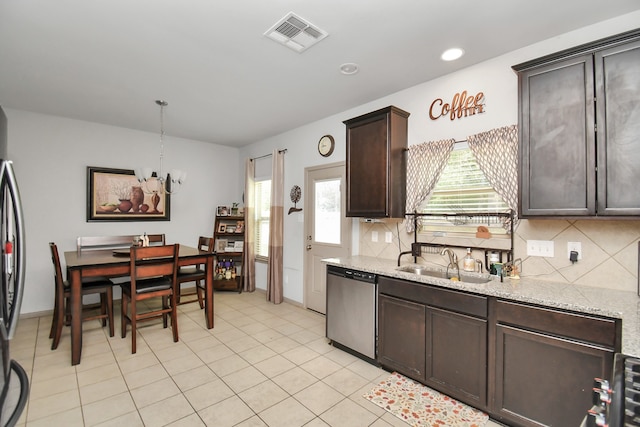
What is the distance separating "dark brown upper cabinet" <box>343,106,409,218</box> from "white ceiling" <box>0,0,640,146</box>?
404 millimetres

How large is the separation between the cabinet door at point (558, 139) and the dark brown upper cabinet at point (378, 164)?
1086 mm

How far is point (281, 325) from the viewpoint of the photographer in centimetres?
376

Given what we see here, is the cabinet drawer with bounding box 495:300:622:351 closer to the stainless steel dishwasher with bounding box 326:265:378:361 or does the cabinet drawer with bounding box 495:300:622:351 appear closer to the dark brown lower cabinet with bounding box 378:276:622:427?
the dark brown lower cabinet with bounding box 378:276:622:427

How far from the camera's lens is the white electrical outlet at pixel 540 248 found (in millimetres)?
2238

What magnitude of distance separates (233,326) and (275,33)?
10.5 feet

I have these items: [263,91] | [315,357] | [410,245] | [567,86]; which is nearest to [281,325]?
[315,357]

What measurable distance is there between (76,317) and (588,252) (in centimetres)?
426

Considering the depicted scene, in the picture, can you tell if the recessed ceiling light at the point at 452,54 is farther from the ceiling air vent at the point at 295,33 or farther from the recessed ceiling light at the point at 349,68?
the ceiling air vent at the point at 295,33

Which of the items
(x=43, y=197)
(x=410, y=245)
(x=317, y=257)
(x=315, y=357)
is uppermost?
(x=43, y=197)

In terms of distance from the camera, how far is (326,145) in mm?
4086

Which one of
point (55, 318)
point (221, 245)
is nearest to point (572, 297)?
point (55, 318)

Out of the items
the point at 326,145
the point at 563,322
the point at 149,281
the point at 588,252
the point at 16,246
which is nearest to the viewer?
the point at 16,246

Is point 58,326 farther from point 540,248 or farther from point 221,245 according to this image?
point 540,248

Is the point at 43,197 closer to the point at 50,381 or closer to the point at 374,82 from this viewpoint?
the point at 50,381
